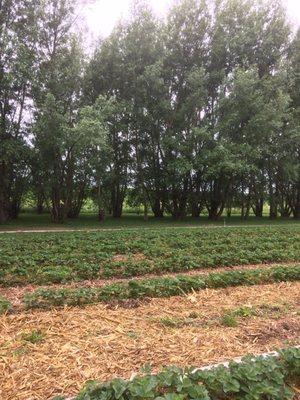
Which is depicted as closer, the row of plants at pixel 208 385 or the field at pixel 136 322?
the row of plants at pixel 208 385

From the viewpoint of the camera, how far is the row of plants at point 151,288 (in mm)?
6098

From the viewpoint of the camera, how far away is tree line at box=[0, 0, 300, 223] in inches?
910

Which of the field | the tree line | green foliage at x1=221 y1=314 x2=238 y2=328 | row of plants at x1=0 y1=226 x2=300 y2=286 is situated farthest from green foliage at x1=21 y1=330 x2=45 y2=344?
the tree line

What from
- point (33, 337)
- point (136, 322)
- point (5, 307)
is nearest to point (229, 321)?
point (136, 322)

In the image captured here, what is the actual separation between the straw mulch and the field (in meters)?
0.01

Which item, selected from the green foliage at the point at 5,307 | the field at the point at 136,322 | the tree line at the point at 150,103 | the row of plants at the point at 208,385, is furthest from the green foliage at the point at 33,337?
the tree line at the point at 150,103

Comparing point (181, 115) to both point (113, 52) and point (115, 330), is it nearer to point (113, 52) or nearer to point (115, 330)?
point (113, 52)

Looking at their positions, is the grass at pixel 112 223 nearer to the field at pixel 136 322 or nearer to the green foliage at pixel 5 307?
the field at pixel 136 322

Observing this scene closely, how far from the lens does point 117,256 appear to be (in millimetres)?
11062

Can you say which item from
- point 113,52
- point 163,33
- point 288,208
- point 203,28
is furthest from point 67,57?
point 288,208

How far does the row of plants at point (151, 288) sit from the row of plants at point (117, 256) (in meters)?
1.61

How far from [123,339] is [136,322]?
0.70 meters

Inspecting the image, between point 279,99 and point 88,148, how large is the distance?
559 inches

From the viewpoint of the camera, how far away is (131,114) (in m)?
27.1
